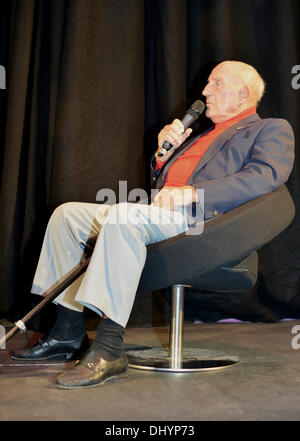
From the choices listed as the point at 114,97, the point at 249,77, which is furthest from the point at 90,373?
the point at 114,97

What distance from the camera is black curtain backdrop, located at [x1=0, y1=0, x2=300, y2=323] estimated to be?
251 cm

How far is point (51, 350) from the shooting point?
1.71 metres

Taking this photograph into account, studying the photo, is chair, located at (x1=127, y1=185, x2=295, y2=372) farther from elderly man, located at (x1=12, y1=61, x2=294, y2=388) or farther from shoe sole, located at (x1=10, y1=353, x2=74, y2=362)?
shoe sole, located at (x1=10, y1=353, x2=74, y2=362)

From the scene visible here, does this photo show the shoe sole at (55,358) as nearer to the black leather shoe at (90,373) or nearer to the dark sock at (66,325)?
the dark sock at (66,325)

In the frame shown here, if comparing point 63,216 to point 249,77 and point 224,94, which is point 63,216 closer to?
point 224,94

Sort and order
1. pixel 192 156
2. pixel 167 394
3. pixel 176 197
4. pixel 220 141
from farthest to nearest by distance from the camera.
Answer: pixel 192 156 < pixel 220 141 < pixel 176 197 < pixel 167 394

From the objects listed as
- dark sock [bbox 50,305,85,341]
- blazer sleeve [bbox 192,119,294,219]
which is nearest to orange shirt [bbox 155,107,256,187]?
blazer sleeve [bbox 192,119,294,219]

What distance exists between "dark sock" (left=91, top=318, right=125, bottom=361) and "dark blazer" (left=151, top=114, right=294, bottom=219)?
0.45 m

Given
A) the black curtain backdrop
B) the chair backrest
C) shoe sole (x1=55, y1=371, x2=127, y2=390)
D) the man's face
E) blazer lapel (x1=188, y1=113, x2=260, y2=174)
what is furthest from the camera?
the black curtain backdrop

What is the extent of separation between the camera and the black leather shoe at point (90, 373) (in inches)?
54.6

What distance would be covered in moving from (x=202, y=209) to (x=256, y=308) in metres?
1.20

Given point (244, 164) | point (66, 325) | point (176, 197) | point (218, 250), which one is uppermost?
point (244, 164)

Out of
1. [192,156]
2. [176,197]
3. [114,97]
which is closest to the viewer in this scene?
[176,197]

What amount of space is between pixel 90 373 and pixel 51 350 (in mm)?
346
